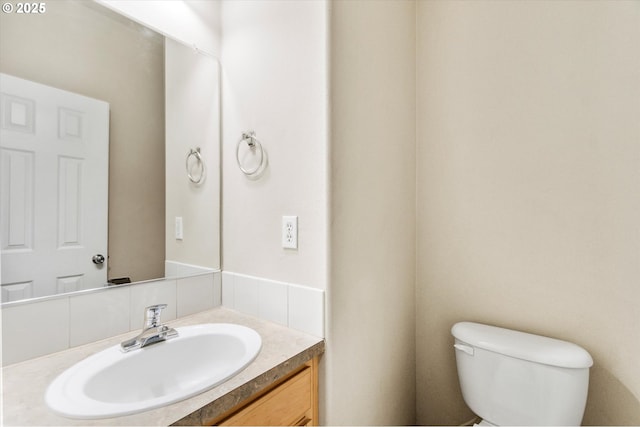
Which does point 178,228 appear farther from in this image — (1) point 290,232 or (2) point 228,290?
(1) point 290,232

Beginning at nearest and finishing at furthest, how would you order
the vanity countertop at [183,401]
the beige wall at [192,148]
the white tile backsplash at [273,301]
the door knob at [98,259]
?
the vanity countertop at [183,401] < the door knob at [98,259] < the white tile backsplash at [273,301] < the beige wall at [192,148]

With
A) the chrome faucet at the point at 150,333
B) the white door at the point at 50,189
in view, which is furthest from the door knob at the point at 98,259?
the chrome faucet at the point at 150,333

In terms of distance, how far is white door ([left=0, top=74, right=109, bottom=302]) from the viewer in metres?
0.80

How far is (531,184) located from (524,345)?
→ 2.09 ft

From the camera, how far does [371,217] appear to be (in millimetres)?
1171

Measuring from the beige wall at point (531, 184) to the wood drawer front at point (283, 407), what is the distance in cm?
83

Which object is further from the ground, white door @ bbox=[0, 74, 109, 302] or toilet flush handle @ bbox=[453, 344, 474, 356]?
white door @ bbox=[0, 74, 109, 302]

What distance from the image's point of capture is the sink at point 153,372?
0.62 metres

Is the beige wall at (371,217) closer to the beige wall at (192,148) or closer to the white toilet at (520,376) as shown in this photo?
the white toilet at (520,376)

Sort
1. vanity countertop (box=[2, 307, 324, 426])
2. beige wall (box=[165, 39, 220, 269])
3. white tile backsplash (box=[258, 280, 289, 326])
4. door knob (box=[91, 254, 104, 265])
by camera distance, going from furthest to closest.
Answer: beige wall (box=[165, 39, 220, 269]) < white tile backsplash (box=[258, 280, 289, 326]) < door knob (box=[91, 254, 104, 265]) < vanity countertop (box=[2, 307, 324, 426])

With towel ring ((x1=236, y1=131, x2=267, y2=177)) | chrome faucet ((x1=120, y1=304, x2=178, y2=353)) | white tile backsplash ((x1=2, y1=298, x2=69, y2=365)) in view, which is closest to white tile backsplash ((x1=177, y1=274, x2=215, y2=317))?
chrome faucet ((x1=120, y1=304, x2=178, y2=353))

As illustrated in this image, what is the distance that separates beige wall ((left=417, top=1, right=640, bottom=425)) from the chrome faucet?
1185 millimetres

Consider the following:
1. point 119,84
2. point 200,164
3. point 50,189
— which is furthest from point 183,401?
point 119,84

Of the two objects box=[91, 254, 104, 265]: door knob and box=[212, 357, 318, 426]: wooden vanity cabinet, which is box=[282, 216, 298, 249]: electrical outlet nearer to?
box=[212, 357, 318, 426]: wooden vanity cabinet
